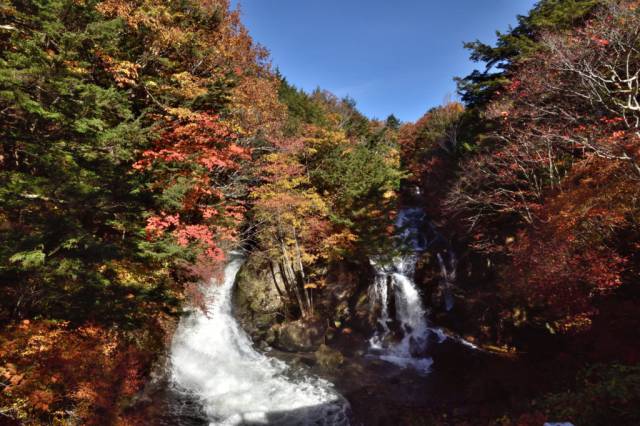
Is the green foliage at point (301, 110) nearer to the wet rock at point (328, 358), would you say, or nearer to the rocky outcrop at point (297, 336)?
the rocky outcrop at point (297, 336)

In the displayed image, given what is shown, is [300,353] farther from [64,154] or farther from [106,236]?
[64,154]

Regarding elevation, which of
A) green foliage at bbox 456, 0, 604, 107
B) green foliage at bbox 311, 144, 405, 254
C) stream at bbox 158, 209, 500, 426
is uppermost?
green foliage at bbox 456, 0, 604, 107

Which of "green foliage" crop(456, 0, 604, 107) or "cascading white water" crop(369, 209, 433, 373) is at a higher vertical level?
"green foliage" crop(456, 0, 604, 107)

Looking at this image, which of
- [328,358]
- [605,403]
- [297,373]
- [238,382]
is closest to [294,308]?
[328,358]

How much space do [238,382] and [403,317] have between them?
10.7 metres

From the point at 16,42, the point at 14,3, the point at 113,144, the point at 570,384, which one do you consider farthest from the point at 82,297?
the point at 570,384

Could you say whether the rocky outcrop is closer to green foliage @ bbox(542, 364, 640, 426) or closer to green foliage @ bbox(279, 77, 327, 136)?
green foliage @ bbox(542, 364, 640, 426)

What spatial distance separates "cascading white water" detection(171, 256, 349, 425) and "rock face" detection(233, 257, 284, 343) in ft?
2.84

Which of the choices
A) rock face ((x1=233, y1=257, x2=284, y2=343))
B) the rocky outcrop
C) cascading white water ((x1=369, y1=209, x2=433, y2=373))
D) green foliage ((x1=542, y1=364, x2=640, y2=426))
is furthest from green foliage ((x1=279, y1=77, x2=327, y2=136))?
green foliage ((x1=542, y1=364, x2=640, y2=426))

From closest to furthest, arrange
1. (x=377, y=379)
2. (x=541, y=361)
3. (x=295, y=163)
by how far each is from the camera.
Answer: (x=541, y=361) → (x=377, y=379) → (x=295, y=163)

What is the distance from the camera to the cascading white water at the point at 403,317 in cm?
1708

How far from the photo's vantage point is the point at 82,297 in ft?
27.7

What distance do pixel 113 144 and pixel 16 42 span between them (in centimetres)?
324

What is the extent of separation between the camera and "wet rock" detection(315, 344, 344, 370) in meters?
15.5
